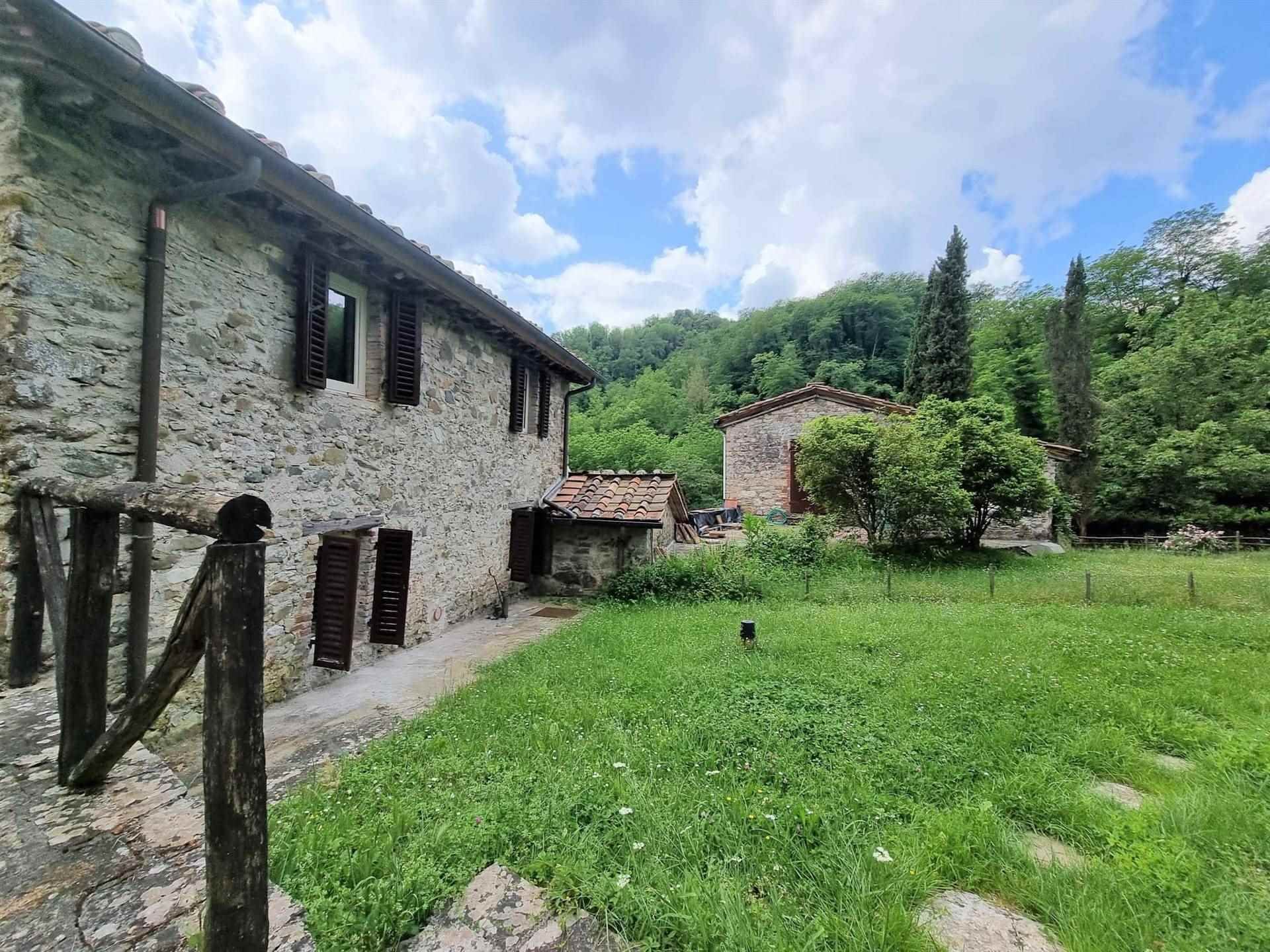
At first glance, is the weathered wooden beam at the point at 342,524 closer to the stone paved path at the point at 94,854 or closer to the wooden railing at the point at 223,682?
the stone paved path at the point at 94,854

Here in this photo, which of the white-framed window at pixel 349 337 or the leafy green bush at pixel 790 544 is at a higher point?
the white-framed window at pixel 349 337

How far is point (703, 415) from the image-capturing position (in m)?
33.0

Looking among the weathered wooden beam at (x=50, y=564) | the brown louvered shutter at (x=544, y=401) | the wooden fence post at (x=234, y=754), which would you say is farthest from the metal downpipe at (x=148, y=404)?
the brown louvered shutter at (x=544, y=401)

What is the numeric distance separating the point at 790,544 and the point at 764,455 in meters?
7.74

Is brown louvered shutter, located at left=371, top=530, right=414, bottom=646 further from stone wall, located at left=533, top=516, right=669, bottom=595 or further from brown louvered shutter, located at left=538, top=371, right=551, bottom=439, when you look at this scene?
brown louvered shutter, located at left=538, top=371, right=551, bottom=439

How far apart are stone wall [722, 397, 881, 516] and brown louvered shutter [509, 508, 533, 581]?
12.3 meters

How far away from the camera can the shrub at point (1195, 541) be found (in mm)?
14664

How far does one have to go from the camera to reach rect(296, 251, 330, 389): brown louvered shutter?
15.5 ft

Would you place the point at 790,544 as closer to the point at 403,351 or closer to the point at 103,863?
the point at 403,351

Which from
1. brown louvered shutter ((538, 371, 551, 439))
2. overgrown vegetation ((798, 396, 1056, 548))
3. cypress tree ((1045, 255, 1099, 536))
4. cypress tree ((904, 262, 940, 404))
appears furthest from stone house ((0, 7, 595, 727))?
cypress tree ((904, 262, 940, 404))

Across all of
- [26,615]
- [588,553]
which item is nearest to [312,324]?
[26,615]

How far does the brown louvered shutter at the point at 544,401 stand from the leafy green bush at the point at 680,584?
3219 millimetres

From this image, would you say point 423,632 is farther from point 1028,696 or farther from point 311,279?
point 1028,696

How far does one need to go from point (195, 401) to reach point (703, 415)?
30.3 m
